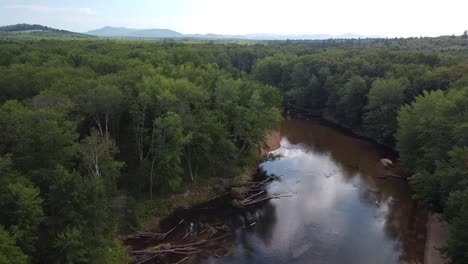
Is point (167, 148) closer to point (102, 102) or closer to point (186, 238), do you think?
point (102, 102)

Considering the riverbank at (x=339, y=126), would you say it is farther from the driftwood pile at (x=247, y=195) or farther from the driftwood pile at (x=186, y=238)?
the driftwood pile at (x=186, y=238)

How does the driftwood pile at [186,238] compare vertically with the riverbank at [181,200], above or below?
below

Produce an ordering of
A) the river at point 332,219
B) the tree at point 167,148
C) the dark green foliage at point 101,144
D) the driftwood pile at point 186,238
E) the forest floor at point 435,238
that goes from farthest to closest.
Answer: the tree at point 167,148 < the river at point 332,219 < the driftwood pile at point 186,238 < the forest floor at point 435,238 < the dark green foliage at point 101,144

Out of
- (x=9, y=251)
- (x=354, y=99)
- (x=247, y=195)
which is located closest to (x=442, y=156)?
(x=247, y=195)

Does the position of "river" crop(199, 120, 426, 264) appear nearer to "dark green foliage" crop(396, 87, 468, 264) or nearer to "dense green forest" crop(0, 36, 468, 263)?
"dark green foliage" crop(396, 87, 468, 264)

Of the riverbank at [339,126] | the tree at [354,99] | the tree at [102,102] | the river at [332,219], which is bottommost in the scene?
the river at [332,219]

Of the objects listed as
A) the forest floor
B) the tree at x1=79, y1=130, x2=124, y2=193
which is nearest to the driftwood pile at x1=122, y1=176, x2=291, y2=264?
the tree at x1=79, y1=130, x2=124, y2=193

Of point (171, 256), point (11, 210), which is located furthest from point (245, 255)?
point (11, 210)

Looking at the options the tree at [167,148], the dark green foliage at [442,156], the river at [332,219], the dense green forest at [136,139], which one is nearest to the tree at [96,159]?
the dense green forest at [136,139]
